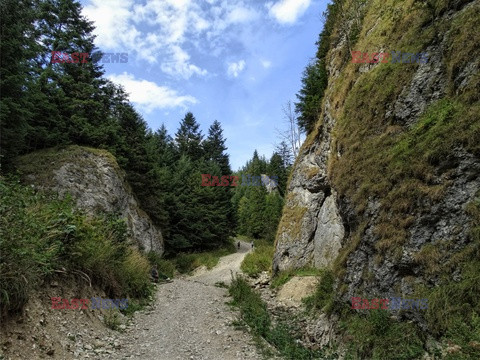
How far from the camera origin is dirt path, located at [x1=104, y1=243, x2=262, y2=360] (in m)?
6.25

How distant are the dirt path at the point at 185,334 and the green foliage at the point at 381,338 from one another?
231 centimetres

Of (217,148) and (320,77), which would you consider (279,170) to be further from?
(320,77)

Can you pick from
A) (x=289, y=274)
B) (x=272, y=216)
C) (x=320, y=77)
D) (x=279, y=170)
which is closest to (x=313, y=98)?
(x=320, y=77)

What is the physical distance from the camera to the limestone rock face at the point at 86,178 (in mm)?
15000

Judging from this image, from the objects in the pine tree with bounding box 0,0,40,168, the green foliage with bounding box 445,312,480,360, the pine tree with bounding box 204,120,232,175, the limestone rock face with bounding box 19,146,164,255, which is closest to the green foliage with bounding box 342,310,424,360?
the green foliage with bounding box 445,312,480,360

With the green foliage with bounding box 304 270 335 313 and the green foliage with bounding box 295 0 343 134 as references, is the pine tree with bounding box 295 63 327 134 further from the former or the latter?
the green foliage with bounding box 304 270 335 313

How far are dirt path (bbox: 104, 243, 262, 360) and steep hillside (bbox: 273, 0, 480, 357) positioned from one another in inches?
134

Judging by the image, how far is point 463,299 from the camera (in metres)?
4.72

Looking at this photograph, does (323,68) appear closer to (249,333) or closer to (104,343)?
(249,333)

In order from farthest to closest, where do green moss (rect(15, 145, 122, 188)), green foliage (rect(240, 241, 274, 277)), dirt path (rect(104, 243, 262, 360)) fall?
green foliage (rect(240, 241, 274, 277)), green moss (rect(15, 145, 122, 188)), dirt path (rect(104, 243, 262, 360))

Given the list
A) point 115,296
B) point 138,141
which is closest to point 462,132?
point 115,296

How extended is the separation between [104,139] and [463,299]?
20.8 m

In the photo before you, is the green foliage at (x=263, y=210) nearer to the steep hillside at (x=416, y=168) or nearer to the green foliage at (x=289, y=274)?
the green foliage at (x=289, y=274)

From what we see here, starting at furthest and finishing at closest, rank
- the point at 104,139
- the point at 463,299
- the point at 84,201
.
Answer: the point at 104,139, the point at 84,201, the point at 463,299
